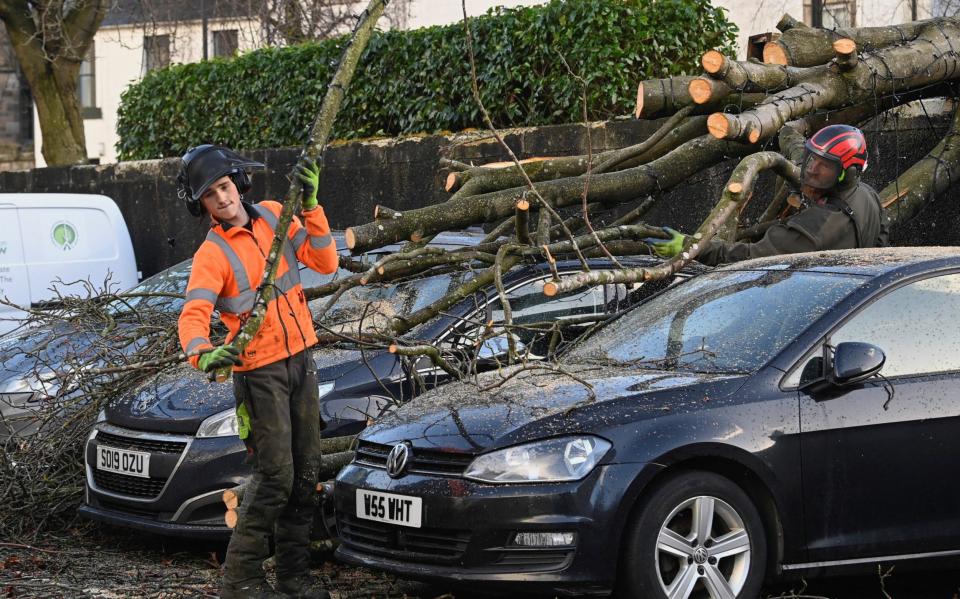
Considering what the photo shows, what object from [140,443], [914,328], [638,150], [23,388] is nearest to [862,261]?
[914,328]

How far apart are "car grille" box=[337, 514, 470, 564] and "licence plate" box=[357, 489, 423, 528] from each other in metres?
0.03

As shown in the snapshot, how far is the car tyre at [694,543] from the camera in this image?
530 cm

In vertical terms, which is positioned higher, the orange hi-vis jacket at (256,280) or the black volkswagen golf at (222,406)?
the orange hi-vis jacket at (256,280)

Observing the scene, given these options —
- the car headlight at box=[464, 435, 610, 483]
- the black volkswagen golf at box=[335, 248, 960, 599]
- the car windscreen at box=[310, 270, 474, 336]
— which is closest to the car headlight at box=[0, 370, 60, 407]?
the car windscreen at box=[310, 270, 474, 336]

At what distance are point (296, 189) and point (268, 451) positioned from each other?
45.2 inches

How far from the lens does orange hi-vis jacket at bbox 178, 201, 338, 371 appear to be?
5961 mm

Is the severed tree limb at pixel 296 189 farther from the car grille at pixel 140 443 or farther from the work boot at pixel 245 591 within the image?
the car grille at pixel 140 443

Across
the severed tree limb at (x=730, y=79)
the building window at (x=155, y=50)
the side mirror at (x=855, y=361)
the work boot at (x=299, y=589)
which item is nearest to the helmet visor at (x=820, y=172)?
the severed tree limb at (x=730, y=79)

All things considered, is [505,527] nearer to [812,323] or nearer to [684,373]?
[684,373]

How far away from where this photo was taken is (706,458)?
5512mm

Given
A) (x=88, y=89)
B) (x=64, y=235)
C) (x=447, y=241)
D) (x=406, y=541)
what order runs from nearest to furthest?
(x=406, y=541)
(x=447, y=241)
(x=64, y=235)
(x=88, y=89)

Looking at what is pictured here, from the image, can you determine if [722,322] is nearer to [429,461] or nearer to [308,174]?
[429,461]

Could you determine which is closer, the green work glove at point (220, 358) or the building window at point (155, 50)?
the green work glove at point (220, 358)

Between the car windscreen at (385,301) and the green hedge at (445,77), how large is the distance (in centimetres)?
485
